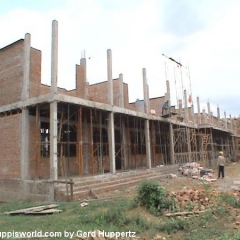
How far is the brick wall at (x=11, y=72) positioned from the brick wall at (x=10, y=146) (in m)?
1.06

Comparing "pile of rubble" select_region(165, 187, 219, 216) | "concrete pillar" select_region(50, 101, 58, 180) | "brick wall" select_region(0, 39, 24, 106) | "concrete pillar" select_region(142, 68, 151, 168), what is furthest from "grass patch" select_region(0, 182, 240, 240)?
"concrete pillar" select_region(142, 68, 151, 168)

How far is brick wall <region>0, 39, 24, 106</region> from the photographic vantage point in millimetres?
13359

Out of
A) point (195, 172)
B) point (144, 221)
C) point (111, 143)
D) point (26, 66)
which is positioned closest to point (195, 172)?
point (195, 172)

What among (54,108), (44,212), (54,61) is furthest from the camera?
(54,61)

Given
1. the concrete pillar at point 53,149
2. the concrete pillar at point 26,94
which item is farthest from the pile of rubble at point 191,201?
the concrete pillar at point 26,94

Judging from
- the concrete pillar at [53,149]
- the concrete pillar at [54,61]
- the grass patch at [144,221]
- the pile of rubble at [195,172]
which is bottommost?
the grass patch at [144,221]

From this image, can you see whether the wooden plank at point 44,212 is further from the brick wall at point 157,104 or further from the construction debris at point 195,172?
the brick wall at point 157,104

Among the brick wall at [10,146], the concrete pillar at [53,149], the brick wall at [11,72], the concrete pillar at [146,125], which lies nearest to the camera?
the concrete pillar at [53,149]

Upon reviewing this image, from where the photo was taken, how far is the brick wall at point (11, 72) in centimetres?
1336

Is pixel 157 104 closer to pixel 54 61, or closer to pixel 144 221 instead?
pixel 54 61

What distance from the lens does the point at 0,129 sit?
13883 mm

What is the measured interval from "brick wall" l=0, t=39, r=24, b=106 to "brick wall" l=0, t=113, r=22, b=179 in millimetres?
1058

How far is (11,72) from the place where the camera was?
1380 cm

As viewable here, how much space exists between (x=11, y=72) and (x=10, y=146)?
3.73m
